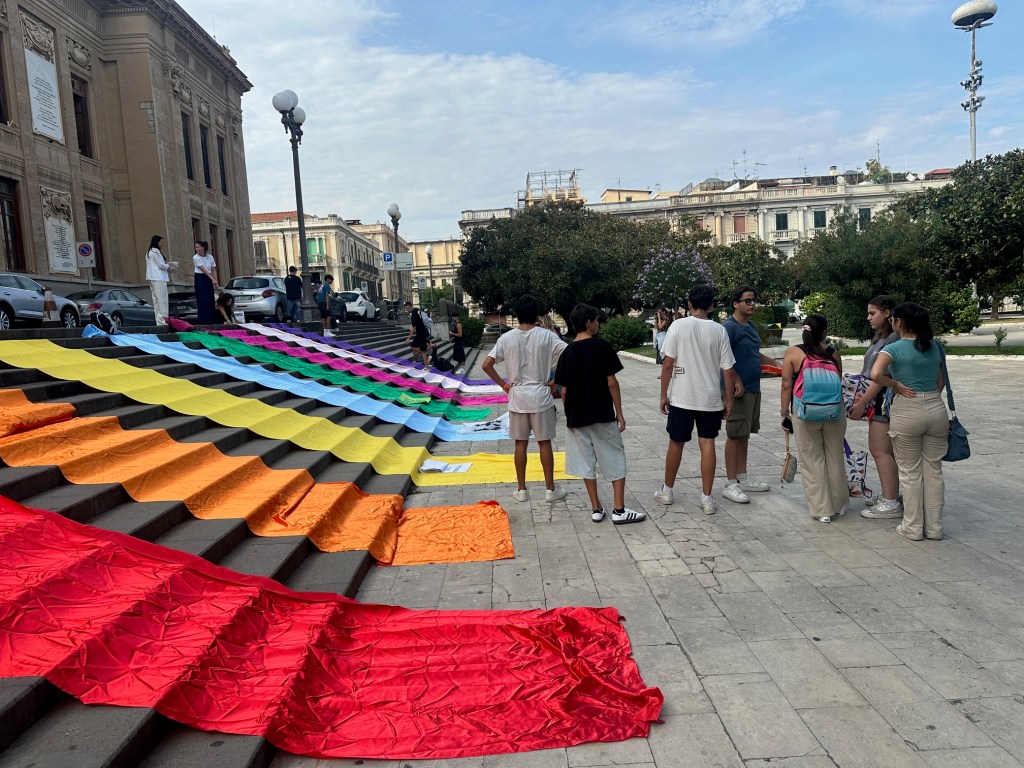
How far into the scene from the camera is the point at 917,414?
491 centimetres

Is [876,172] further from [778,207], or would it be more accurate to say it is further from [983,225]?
[983,225]

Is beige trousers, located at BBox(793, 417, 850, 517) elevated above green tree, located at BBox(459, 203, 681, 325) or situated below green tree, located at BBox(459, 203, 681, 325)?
below

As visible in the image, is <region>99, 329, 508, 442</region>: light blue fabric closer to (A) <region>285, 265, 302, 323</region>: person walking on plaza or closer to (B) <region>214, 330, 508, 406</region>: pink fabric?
(B) <region>214, 330, 508, 406</region>: pink fabric

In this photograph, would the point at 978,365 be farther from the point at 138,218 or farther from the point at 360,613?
the point at 138,218

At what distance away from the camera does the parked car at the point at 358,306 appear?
29719 mm

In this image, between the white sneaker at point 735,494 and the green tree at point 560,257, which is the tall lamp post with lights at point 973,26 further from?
the white sneaker at point 735,494


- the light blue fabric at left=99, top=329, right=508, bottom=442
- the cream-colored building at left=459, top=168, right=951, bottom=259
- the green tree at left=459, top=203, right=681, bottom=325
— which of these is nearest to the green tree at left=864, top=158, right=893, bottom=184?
the cream-colored building at left=459, top=168, right=951, bottom=259

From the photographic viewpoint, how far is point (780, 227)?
64.3m

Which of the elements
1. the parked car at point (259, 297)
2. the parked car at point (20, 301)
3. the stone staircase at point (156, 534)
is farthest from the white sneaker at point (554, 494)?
the parked car at point (259, 297)

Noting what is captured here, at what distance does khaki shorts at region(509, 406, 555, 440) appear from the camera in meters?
6.29

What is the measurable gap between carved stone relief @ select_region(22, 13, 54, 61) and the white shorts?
22479mm

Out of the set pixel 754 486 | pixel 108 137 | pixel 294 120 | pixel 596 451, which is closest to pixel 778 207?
pixel 108 137

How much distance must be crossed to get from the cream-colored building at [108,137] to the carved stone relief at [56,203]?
0.04 m

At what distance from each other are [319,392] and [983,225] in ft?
60.7
